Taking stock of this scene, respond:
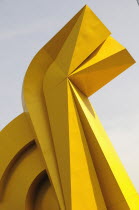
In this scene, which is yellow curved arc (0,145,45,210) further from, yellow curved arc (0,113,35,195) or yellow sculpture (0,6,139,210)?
yellow curved arc (0,113,35,195)

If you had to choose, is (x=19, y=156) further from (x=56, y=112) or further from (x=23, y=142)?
(x=56, y=112)

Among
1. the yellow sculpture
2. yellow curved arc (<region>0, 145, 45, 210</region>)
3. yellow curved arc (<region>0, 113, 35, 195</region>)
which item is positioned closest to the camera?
the yellow sculpture

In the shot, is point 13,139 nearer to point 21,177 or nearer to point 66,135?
point 21,177

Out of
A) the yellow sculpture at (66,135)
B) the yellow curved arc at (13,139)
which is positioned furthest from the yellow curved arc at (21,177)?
the yellow curved arc at (13,139)

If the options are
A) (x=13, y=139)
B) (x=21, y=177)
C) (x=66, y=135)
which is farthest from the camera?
(x=13, y=139)

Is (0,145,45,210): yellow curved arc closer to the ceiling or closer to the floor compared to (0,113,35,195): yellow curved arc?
closer to the floor

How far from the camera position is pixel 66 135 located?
11062 mm

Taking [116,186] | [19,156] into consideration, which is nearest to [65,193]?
[116,186]

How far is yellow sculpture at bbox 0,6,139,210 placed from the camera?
10773mm

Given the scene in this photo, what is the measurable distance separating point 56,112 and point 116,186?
3338 millimetres

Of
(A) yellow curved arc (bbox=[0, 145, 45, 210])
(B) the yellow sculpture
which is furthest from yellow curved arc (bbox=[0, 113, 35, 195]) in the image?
(A) yellow curved arc (bbox=[0, 145, 45, 210])

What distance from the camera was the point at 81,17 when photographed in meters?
12.6

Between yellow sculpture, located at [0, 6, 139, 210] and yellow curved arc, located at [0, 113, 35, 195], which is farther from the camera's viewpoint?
yellow curved arc, located at [0, 113, 35, 195]

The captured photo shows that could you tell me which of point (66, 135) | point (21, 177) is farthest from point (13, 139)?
point (66, 135)
